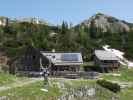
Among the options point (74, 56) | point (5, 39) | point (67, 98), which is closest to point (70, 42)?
point (5, 39)

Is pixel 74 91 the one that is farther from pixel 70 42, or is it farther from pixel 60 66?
pixel 70 42

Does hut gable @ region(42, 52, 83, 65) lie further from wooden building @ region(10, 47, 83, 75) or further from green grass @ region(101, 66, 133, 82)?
green grass @ region(101, 66, 133, 82)

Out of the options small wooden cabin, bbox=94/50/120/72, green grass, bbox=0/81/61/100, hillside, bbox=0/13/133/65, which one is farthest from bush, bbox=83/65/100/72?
green grass, bbox=0/81/61/100

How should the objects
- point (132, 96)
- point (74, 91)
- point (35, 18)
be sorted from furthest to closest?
point (35, 18), point (132, 96), point (74, 91)

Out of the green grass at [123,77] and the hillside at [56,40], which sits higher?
the hillside at [56,40]

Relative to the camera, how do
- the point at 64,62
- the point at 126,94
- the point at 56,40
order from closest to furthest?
the point at 126,94, the point at 64,62, the point at 56,40

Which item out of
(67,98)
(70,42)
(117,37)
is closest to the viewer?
(67,98)

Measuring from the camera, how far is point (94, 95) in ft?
201

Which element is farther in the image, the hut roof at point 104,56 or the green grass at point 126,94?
the hut roof at point 104,56

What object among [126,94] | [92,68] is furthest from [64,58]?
[126,94]

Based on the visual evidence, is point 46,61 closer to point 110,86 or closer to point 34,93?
point 110,86

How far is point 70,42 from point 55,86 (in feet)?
255

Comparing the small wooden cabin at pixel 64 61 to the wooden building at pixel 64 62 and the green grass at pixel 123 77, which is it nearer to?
the wooden building at pixel 64 62

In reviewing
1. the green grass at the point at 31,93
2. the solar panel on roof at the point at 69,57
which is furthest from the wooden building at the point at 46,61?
the green grass at the point at 31,93
